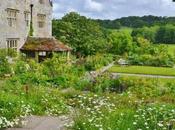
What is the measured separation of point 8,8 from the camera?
3553cm

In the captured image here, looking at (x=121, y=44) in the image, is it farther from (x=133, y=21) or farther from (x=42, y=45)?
(x=133, y=21)

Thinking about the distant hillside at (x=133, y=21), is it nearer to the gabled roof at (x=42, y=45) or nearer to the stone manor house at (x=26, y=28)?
the stone manor house at (x=26, y=28)

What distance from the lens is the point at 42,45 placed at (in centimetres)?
3828

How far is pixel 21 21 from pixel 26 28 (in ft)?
4.73

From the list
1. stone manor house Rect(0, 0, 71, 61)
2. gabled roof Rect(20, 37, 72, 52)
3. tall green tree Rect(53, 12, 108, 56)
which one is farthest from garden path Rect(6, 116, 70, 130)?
tall green tree Rect(53, 12, 108, 56)

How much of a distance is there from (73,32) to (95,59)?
1109cm

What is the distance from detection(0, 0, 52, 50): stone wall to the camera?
114 ft

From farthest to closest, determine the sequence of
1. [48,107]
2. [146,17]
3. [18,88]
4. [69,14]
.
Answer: [146,17]
[69,14]
[18,88]
[48,107]

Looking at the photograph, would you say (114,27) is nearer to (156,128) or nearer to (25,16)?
(25,16)

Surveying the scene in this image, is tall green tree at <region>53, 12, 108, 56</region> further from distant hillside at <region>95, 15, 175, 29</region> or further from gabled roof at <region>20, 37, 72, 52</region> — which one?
distant hillside at <region>95, 15, 175, 29</region>

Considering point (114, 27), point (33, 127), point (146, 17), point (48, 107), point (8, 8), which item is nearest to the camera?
point (33, 127)

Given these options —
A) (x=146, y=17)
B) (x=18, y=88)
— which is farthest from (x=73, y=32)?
(x=146, y=17)

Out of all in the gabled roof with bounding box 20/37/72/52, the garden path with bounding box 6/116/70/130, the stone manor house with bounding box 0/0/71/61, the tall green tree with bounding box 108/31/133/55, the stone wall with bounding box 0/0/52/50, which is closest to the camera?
the garden path with bounding box 6/116/70/130

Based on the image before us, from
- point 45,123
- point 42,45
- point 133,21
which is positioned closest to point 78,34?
point 42,45
